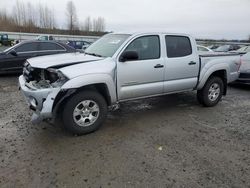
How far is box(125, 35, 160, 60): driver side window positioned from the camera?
4.92m

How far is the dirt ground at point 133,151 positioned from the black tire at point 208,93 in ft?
1.69

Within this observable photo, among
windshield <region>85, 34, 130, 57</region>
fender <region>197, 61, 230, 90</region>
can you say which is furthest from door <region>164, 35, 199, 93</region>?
windshield <region>85, 34, 130, 57</region>

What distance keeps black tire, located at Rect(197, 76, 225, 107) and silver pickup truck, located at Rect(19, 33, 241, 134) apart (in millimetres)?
153

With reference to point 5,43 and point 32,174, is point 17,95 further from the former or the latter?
point 5,43

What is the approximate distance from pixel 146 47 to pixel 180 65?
96 cm

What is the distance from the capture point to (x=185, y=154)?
379cm

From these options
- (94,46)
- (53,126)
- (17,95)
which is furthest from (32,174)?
(17,95)

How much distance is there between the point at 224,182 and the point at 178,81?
2868 mm

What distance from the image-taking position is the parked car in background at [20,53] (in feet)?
30.4

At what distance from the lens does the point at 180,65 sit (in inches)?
217

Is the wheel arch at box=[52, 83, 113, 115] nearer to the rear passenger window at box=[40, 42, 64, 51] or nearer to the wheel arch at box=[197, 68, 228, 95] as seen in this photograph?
the wheel arch at box=[197, 68, 228, 95]

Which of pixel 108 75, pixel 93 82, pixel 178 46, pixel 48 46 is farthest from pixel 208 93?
pixel 48 46

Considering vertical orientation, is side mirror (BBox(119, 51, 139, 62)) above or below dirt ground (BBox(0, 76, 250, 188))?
above

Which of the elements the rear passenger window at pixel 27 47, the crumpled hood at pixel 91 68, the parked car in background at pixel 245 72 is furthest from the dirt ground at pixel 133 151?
the rear passenger window at pixel 27 47
